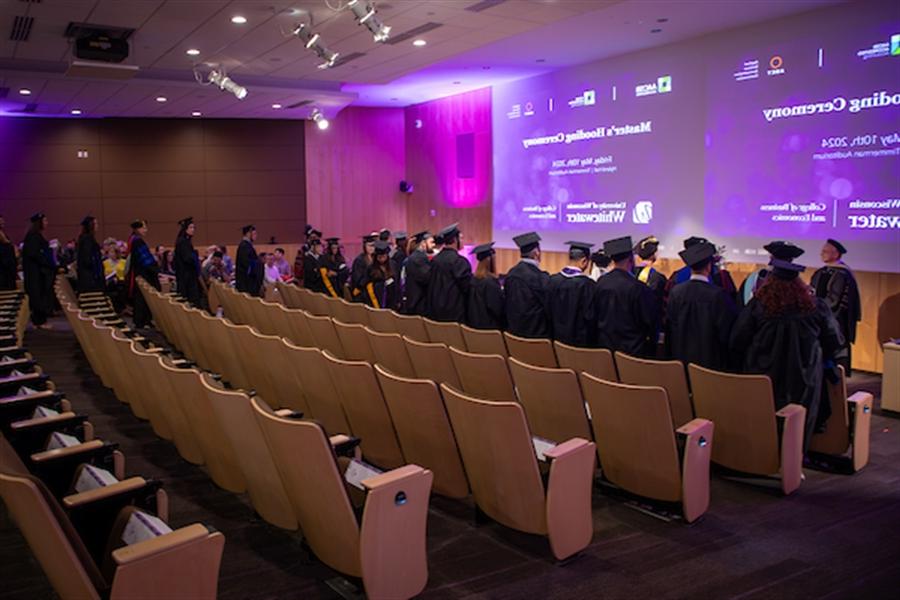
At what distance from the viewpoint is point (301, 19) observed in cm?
740

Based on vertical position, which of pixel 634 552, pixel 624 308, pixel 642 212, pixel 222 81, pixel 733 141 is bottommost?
pixel 634 552

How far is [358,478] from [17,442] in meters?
1.45

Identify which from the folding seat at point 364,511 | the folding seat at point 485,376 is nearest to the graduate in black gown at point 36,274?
the folding seat at point 485,376

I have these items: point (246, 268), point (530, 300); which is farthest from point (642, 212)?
point (246, 268)

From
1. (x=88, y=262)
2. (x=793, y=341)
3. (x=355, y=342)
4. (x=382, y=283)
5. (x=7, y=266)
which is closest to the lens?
(x=793, y=341)

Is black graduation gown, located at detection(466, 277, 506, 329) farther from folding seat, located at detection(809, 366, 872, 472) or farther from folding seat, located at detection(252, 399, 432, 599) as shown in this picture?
folding seat, located at detection(252, 399, 432, 599)

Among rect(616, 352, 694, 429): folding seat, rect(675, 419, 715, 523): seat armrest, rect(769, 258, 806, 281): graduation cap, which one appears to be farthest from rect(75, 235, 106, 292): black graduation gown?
rect(675, 419, 715, 523): seat armrest

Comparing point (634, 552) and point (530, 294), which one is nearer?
point (634, 552)

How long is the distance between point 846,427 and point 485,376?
2049 mm

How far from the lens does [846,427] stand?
4023 mm

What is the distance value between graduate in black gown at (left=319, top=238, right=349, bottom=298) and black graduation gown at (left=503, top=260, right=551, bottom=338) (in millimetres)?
4733

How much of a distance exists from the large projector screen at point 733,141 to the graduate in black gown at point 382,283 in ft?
11.1

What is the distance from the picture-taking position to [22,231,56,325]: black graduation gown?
940 cm

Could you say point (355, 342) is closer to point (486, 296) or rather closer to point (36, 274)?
point (486, 296)
